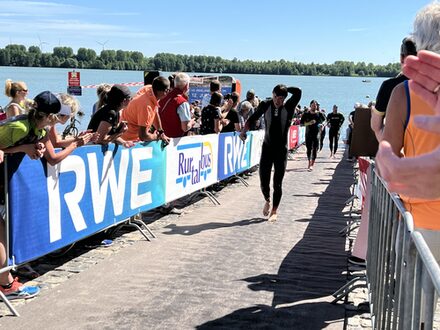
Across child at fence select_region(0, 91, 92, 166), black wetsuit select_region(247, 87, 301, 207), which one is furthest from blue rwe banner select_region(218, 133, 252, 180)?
child at fence select_region(0, 91, 92, 166)

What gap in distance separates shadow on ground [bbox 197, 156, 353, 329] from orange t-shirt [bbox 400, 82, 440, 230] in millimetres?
2123

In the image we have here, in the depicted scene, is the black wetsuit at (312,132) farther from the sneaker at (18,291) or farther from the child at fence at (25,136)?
the sneaker at (18,291)

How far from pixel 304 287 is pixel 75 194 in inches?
100

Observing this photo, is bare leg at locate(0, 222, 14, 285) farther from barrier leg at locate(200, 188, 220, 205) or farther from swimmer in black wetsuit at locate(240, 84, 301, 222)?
barrier leg at locate(200, 188, 220, 205)

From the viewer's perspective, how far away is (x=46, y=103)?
483 centimetres

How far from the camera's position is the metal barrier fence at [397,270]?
203cm

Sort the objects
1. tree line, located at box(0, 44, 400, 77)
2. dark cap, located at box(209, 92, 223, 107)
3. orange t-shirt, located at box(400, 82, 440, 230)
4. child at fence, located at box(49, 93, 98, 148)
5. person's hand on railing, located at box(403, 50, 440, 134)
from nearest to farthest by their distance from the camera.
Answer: person's hand on railing, located at box(403, 50, 440, 134) → orange t-shirt, located at box(400, 82, 440, 230) → child at fence, located at box(49, 93, 98, 148) → dark cap, located at box(209, 92, 223, 107) → tree line, located at box(0, 44, 400, 77)

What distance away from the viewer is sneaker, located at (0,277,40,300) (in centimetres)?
494

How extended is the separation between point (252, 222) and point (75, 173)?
3.76 meters

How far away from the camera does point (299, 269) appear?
623cm

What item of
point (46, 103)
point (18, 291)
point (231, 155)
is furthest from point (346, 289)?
point (231, 155)

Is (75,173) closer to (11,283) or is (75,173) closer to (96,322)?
(11,283)

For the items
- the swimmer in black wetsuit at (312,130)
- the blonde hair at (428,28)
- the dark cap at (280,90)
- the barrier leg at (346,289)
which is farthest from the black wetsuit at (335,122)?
the blonde hair at (428,28)

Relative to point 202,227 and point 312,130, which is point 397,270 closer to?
point 202,227
